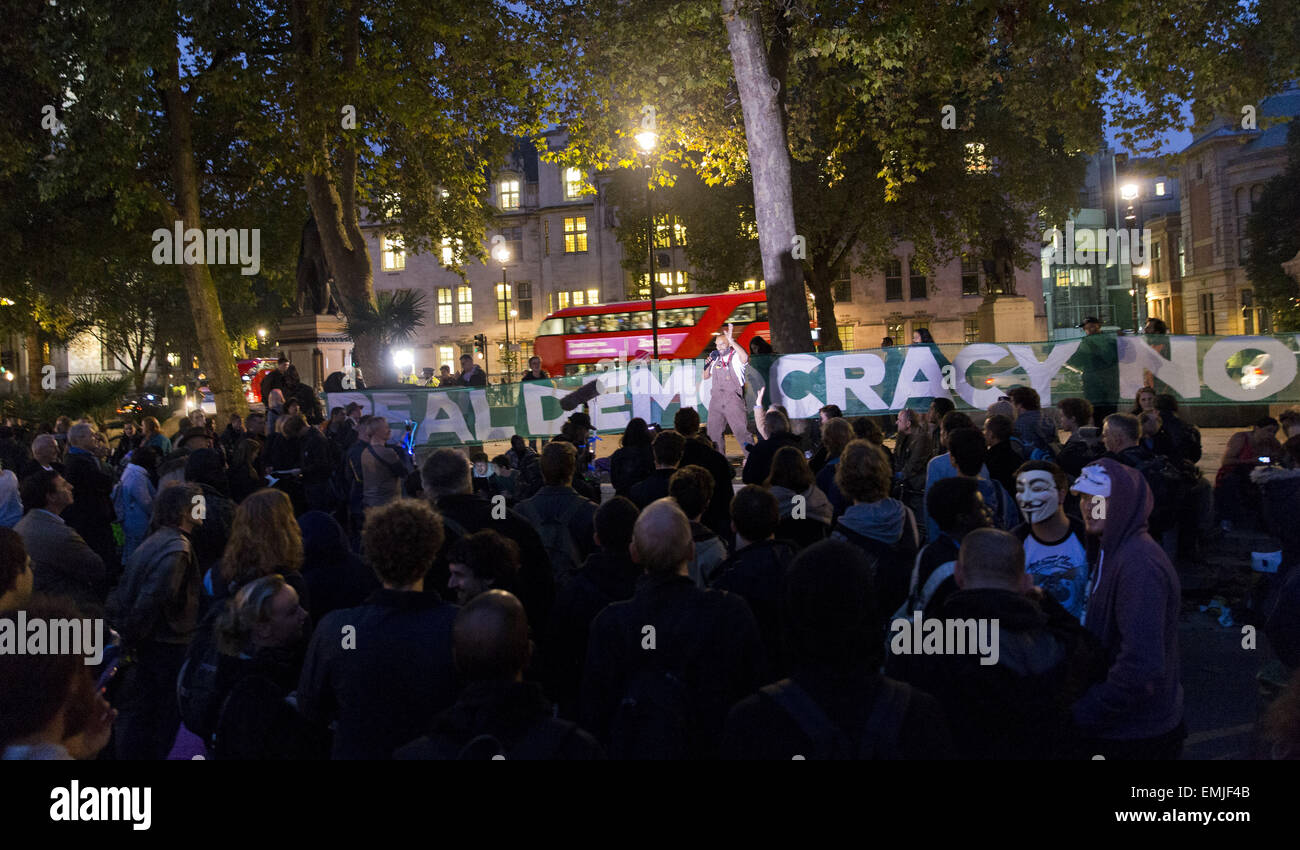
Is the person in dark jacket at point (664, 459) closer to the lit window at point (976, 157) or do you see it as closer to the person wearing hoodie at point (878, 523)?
the person wearing hoodie at point (878, 523)

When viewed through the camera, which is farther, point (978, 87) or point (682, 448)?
point (978, 87)

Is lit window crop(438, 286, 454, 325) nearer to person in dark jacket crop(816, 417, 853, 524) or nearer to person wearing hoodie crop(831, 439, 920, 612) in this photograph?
person in dark jacket crop(816, 417, 853, 524)

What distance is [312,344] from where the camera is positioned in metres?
23.4

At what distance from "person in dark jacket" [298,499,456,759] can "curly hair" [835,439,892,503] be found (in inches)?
97.9

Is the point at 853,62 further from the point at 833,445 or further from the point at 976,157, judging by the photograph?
the point at 976,157

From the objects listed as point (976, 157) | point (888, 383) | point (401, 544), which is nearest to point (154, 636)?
point (401, 544)

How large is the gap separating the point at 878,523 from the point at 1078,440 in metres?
3.65

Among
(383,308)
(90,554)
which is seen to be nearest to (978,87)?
(383,308)

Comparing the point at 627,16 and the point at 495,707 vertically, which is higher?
the point at 627,16

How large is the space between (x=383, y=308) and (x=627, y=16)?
7.76 meters

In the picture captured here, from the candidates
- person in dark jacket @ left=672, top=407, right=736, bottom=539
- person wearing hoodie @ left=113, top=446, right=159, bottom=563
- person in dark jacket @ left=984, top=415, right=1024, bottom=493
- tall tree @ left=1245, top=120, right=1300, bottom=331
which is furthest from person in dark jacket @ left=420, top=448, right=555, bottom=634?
tall tree @ left=1245, top=120, right=1300, bottom=331

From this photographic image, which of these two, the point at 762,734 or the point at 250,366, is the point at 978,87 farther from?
the point at 250,366

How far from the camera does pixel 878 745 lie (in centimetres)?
273
